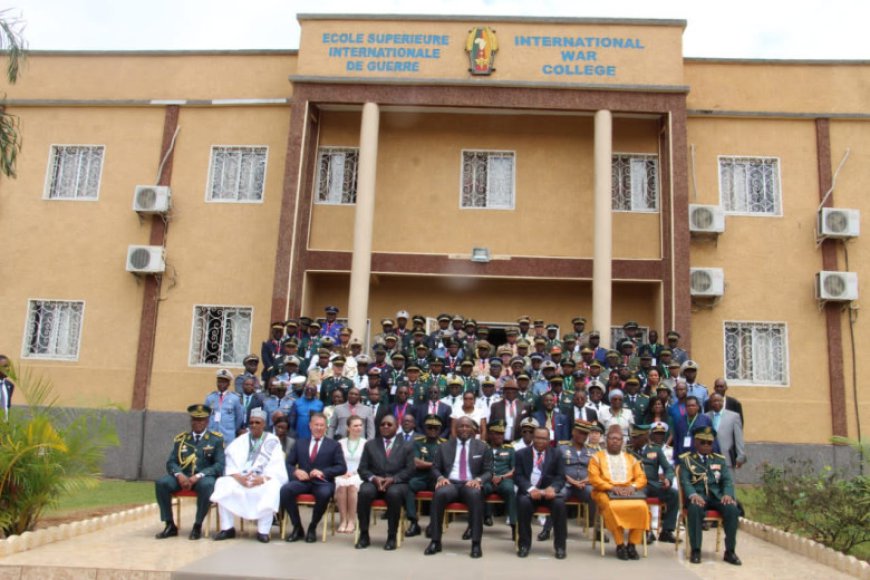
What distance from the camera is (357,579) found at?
282 inches

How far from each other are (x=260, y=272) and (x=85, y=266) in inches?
146

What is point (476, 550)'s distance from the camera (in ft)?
27.4

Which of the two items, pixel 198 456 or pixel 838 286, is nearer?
pixel 198 456

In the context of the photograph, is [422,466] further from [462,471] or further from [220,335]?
[220,335]

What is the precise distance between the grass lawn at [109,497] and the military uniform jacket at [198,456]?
1.66m

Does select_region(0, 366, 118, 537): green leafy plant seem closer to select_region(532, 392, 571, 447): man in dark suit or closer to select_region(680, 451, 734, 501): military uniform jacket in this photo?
select_region(532, 392, 571, 447): man in dark suit

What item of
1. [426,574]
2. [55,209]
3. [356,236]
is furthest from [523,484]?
[55,209]

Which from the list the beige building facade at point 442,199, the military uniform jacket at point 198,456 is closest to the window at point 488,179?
the beige building facade at point 442,199

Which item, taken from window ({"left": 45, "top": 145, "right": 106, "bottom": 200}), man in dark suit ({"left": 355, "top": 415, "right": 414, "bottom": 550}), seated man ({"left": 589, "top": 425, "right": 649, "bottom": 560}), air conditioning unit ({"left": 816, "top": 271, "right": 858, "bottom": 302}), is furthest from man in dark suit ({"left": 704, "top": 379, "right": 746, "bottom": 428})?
window ({"left": 45, "top": 145, "right": 106, "bottom": 200})

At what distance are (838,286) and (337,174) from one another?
33.2ft

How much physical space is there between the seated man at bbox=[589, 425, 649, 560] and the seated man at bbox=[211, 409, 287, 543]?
365 centimetres

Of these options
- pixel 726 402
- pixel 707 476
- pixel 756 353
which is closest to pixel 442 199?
pixel 756 353

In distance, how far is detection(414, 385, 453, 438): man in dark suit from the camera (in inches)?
409

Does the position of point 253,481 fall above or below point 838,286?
below
